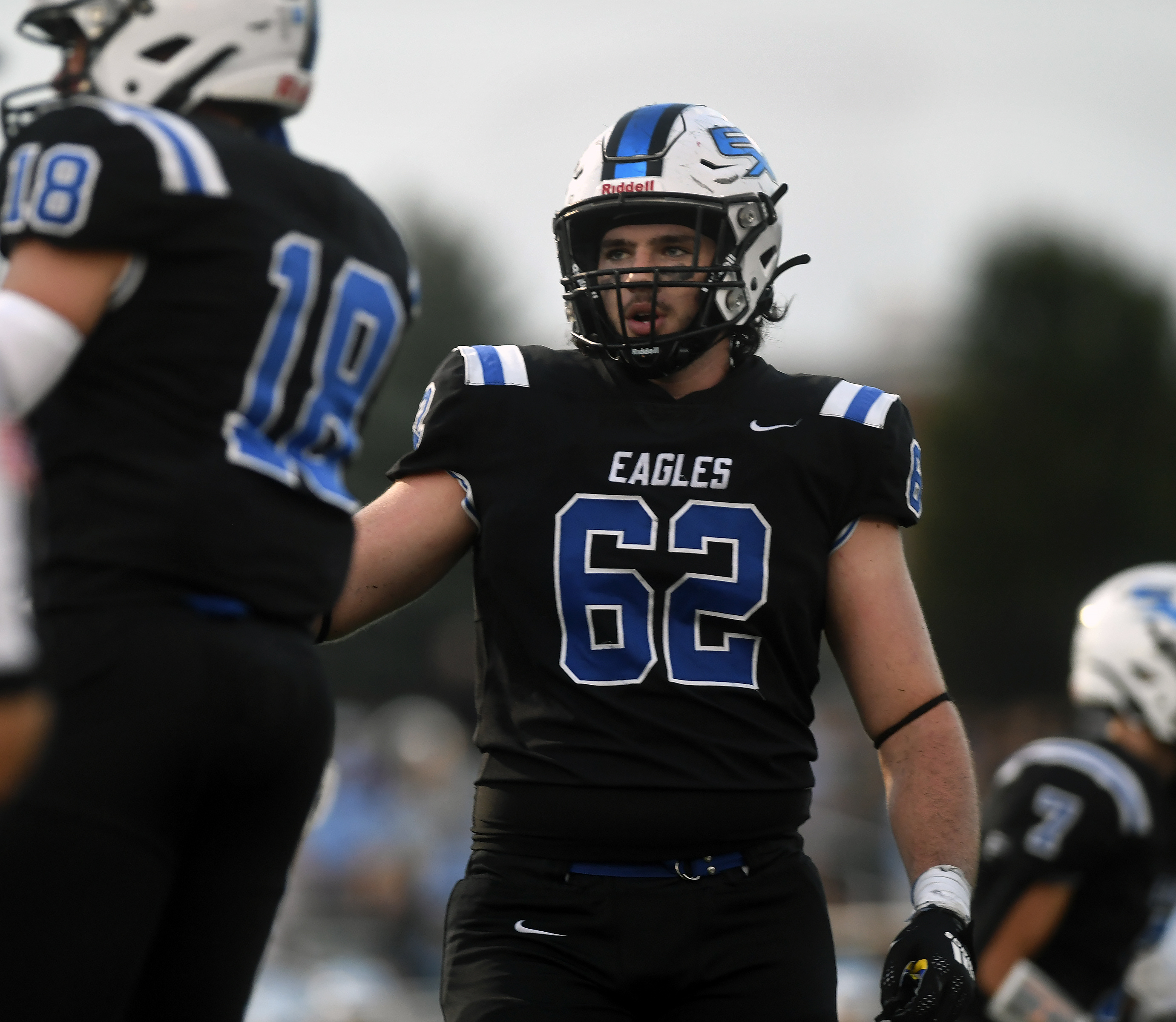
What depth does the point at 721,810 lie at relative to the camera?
3.13 meters

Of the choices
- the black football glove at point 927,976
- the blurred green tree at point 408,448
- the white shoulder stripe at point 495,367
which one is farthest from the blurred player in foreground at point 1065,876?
the blurred green tree at point 408,448

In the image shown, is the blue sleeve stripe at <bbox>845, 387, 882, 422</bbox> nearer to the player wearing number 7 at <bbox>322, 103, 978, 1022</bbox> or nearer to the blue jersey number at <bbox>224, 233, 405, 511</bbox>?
the player wearing number 7 at <bbox>322, 103, 978, 1022</bbox>

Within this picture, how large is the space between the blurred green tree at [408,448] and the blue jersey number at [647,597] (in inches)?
1188

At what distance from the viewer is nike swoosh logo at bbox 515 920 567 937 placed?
10.0ft

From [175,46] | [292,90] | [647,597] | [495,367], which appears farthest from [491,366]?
[175,46]

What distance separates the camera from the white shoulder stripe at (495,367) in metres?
3.42

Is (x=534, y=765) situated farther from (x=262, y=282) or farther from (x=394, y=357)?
(x=262, y=282)

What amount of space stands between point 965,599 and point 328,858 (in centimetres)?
2167

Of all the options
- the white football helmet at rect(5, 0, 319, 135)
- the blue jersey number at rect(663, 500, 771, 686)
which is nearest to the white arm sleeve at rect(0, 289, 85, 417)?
the white football helmet at rect(5, 0, 319, 135)

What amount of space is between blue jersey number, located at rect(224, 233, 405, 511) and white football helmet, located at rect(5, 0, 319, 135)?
0.30 meters

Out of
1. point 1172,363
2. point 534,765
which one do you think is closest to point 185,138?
point 534,765

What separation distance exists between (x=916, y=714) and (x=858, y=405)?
63 cm

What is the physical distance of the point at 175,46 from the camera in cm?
252

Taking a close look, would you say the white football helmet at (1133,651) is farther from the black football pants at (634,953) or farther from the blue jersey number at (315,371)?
the blue jersey number at (315,371)
